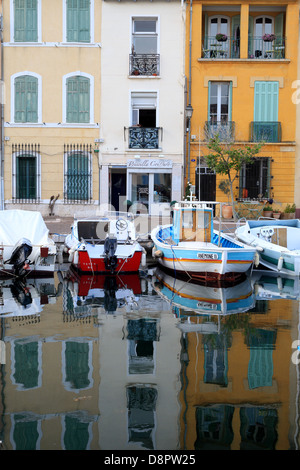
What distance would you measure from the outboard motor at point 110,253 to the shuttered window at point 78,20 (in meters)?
13.2

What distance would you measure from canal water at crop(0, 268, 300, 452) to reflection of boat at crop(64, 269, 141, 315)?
2.8 inches

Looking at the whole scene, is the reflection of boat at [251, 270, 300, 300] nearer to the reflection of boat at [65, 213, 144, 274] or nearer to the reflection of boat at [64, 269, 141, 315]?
the reflection of boat at [64, 269, 141, 315]

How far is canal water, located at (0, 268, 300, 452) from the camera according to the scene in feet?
22.1

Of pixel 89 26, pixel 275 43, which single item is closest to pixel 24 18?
pixel 89 26

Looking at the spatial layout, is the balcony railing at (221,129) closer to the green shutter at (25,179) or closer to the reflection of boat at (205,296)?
the green shutter at (25,179)

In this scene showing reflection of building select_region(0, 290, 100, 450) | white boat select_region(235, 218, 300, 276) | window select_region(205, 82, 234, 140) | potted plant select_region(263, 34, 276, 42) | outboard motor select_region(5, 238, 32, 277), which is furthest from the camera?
window select_region(205, 82, 234, 140)

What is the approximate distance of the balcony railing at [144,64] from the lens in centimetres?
2728

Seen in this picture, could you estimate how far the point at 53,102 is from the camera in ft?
89.3

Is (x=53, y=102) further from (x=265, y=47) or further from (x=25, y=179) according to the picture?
(x=265, y=47)

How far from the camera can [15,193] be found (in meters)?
27.1

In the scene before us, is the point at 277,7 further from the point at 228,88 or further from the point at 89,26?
the point at 89,26

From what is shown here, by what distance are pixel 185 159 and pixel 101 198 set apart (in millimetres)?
4392

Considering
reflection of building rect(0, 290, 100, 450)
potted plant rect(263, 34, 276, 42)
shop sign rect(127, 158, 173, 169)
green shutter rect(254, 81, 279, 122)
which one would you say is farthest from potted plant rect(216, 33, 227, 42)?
reflection of building rect(0, 290, 100, 450)

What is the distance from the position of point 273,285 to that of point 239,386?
9.37m
